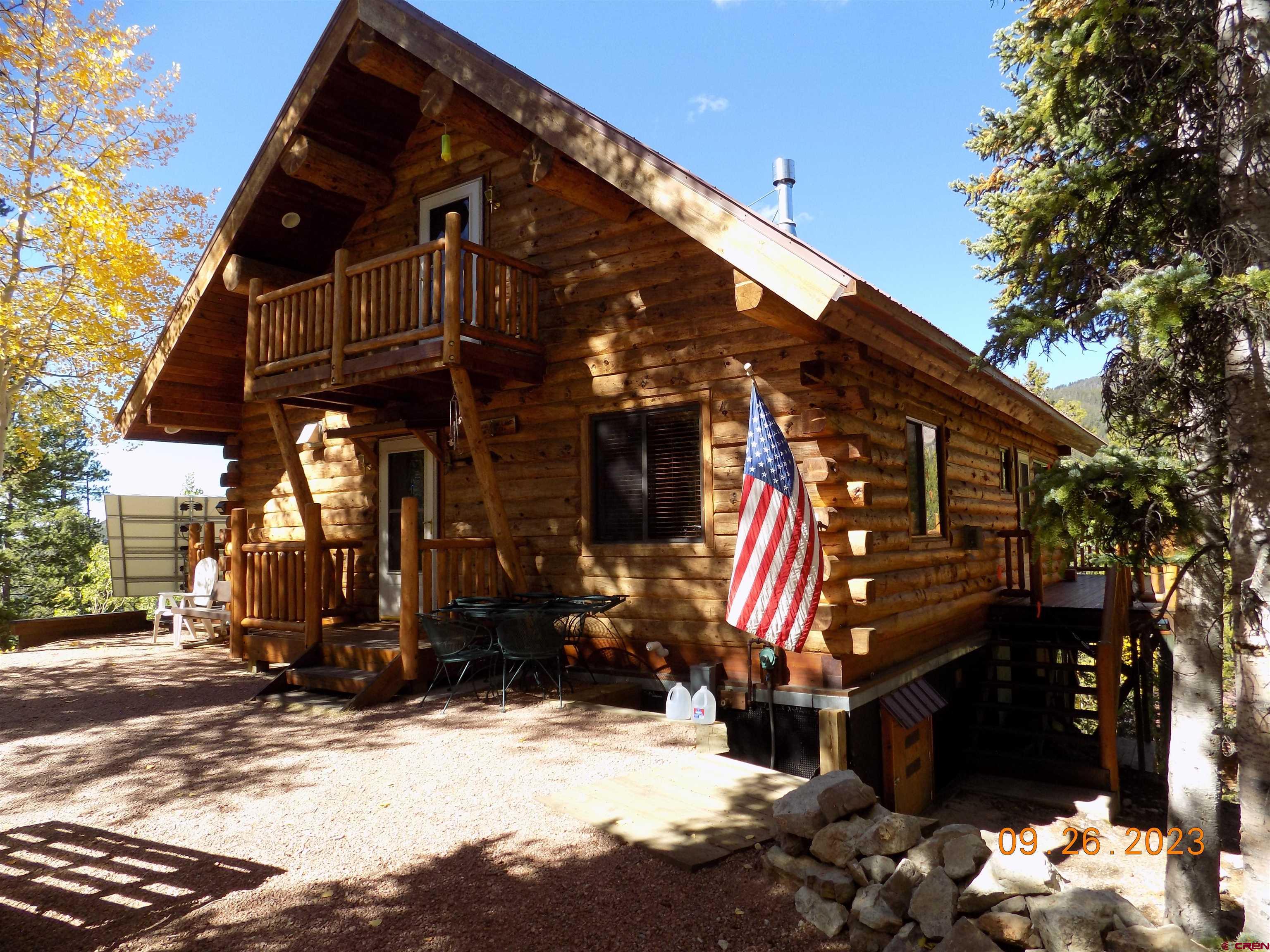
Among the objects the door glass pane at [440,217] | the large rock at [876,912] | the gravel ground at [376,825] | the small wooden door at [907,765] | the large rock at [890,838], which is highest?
the door glass pane at [440,217]

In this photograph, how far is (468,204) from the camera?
32.0 feet

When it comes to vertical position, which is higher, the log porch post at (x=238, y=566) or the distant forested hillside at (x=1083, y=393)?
the distant forested hillside at (x=1083, y=393)

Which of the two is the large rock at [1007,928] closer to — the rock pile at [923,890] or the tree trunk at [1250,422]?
the rock pile at [923,890]

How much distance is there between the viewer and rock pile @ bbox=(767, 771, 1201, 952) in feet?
10.3

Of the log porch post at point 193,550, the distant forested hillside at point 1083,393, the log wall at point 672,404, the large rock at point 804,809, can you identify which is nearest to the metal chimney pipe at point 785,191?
the log wall at point 672,404

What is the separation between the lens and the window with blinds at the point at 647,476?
7582mm

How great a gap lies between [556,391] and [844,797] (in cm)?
545

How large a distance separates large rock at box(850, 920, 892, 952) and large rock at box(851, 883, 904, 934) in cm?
1

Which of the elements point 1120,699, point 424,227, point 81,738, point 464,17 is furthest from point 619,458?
point 464,17

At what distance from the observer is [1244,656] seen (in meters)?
4.07

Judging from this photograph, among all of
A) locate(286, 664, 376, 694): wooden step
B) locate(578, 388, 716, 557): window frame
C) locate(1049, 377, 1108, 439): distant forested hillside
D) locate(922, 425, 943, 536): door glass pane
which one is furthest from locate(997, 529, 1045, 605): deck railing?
locate(1049, 377, 1108, 439): distant forested hillside

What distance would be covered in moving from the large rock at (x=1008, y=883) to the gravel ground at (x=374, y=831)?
63 cm

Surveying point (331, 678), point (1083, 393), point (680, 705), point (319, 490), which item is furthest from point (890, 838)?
point (1083, 393)

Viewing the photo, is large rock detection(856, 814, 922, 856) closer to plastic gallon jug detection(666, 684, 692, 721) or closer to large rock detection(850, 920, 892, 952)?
large rock detection(850, 920, 892, 952)
